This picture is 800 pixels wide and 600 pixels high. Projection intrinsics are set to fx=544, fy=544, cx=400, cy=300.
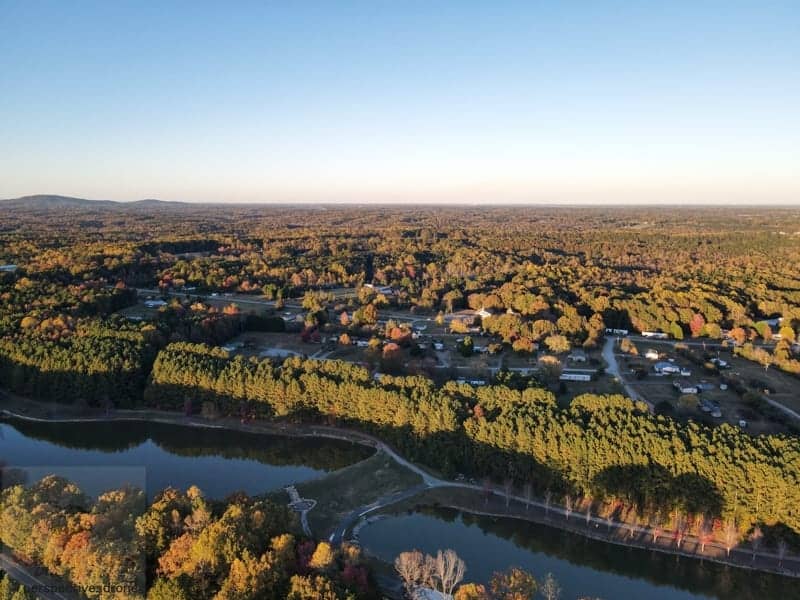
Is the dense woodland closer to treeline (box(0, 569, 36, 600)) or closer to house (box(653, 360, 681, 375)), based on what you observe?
treeline (box(0, 569, 36, 600))

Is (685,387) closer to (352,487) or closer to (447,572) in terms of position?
(352,487)

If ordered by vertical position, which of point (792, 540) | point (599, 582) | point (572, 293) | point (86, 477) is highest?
point (572, 293)

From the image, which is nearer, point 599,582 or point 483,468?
point 599,582

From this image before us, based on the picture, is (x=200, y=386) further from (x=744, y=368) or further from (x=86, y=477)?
(x=744, y=368)

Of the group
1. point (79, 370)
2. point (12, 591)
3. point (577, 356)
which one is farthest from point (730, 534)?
point (79, 370)

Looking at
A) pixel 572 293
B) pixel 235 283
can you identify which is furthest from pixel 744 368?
pixel 235 283

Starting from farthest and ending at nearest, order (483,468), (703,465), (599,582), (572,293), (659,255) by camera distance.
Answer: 1. (659,255)
2. (572,293)
3. (483,468)
4. (703,465)
5. (599,582)

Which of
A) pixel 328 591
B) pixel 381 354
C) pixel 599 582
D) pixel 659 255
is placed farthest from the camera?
pixel 659 255

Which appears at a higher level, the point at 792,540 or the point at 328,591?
the point at 328,591

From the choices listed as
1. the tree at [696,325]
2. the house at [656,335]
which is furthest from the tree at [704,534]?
the tree at [696,325]
